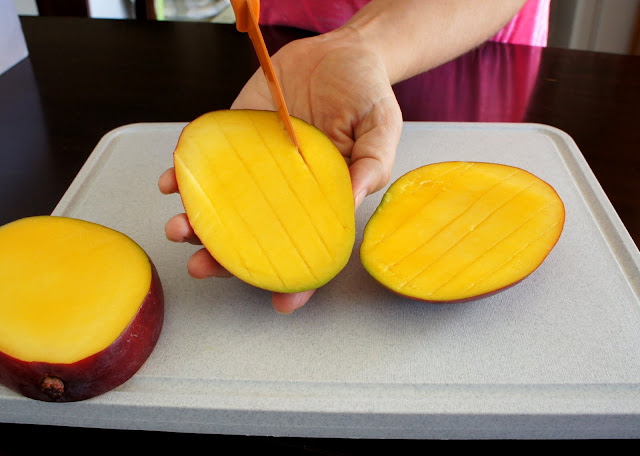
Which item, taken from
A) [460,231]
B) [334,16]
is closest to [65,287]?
[460,231]

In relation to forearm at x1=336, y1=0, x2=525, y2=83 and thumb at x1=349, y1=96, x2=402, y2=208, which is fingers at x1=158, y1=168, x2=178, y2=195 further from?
forearm at x1=336, y1=0, x2=525, y2=83

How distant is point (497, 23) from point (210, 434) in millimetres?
1115

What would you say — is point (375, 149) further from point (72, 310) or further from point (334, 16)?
point (334, 16)

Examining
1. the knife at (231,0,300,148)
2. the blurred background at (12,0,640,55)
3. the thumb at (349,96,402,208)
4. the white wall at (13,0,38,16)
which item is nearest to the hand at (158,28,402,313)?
the thumb at (349,96,402,208)

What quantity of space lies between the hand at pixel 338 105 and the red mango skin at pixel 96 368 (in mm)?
91

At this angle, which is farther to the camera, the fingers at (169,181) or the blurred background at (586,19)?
the blurred background at (586,19)

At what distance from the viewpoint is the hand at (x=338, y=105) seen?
706 mm

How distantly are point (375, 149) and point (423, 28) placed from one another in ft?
1.83

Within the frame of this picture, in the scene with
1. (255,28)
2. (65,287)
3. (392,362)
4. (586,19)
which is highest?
(255,28)

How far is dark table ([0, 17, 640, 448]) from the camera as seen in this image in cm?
109

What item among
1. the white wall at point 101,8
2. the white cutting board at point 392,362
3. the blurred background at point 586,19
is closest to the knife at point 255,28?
the white cutting board at point 392,362

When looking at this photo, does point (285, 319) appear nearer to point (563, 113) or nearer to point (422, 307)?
point (422, 307)

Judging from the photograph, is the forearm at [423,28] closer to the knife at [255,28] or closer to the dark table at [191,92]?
the dark table at [191,92]

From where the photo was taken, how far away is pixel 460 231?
736mm
